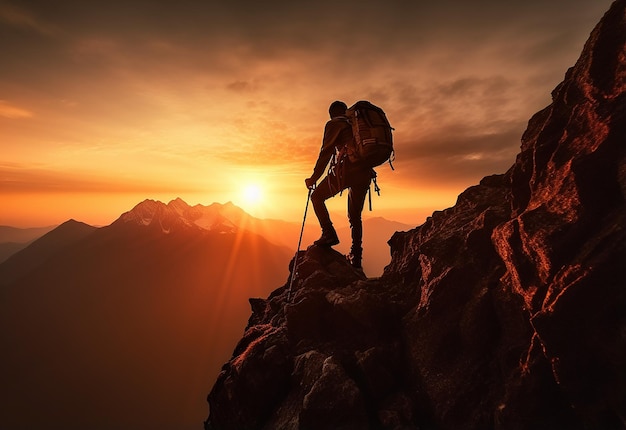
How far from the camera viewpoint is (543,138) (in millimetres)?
8859

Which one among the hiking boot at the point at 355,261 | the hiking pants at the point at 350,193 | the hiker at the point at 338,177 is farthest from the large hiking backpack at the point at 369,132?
the hiking boot at the point at 355,261

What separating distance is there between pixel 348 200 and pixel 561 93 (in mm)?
7833

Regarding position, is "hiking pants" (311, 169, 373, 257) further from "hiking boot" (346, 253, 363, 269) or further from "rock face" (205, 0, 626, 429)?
"rock face" (205, 0, 626, 429)

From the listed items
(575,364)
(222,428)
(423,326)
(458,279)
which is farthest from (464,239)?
(222,428)

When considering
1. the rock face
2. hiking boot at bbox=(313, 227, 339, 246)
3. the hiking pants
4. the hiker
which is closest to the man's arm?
the hiker

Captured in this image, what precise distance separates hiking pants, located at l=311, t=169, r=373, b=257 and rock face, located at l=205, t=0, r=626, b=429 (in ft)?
11.4

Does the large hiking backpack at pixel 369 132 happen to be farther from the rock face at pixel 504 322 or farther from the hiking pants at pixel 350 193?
the rock face at pixel 504 322

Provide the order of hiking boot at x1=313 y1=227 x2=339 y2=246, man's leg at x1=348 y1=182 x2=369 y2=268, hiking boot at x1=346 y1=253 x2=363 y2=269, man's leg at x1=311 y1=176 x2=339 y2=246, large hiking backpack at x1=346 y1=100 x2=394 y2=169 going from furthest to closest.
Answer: hiking boot at x1=346 y1=253 x2=363 y2=269
hiking boot at x1=313 y1=227 x2=339 y2=246
man's leg at x1=311 y1=176 x2=339 y2=246
man's leg at x1=348 y1=182 x2=369 y2=268
large hiking backpack at x1=346 y1=100 x2=394 y2=169

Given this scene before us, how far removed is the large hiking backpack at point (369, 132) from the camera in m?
11.4

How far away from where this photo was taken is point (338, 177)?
42.4 ft

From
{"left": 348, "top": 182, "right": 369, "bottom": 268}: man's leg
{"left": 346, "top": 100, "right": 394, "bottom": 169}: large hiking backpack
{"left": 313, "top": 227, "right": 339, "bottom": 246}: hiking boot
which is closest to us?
{"left": 346, "top": 100, "right": 394, "bottom": 169}: large hiking backpack

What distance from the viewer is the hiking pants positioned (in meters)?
12.9

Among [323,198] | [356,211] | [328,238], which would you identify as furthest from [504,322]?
[323,198]

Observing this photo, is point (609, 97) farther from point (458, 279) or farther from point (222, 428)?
point (222, 428)
